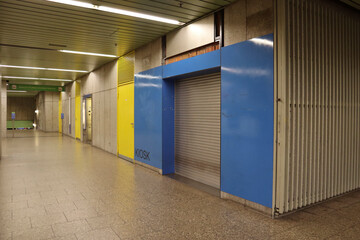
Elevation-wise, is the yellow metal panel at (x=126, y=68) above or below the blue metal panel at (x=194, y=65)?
above

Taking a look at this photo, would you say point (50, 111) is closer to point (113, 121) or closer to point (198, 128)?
point (113, 121)

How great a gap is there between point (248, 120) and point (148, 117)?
3.48 metres

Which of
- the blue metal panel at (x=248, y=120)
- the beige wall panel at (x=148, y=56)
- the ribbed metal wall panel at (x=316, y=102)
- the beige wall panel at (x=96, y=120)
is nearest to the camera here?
the ribbed metal wall panel at (x=316, y=102)

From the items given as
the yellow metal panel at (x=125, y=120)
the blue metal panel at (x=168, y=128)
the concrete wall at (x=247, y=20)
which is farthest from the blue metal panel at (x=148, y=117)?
the concrete wall at (x=247, y=20)

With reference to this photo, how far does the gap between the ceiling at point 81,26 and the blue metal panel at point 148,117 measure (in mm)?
1025

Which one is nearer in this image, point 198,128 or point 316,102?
point 316,102

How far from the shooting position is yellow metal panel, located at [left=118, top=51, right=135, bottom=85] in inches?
321

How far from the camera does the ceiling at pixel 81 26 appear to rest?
473cm

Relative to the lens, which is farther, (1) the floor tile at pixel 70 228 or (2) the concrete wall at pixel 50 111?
(2) the concrete wall at pixel 50 111

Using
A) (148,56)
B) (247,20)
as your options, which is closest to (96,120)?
(148,56)

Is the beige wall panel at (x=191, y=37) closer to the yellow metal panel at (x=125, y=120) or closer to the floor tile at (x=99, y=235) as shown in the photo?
the yellow metal panel at (x=125, y=120)

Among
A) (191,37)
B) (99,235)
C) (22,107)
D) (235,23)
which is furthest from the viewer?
(22,107)

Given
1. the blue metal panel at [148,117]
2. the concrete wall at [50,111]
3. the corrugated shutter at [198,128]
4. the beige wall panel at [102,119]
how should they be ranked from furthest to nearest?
the concrete wall at [50,111] < the beige wall panel at [102,119] < the blue metal panel at [148,117] < the corrugated shutter at [198,128]

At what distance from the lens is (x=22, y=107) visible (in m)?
28.8
